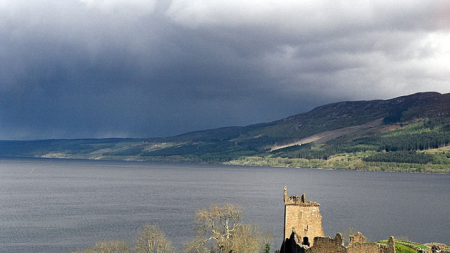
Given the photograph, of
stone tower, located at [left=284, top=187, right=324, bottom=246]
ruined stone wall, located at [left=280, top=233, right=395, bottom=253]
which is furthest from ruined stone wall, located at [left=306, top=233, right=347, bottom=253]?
stone tower, located at [left=284, top=187, right=324, bottom=246]

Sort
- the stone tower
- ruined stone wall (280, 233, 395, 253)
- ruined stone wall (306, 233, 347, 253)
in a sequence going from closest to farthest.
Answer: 1. ruined stone wall (280, 233, 395, 253)
2. ruined stone wall (306, 233, 347, 253)
3. the stone tower

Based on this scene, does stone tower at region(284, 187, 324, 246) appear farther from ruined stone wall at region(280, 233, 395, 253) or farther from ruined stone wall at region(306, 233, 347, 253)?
ruined stone wall at region(306, 233, 347, 253)

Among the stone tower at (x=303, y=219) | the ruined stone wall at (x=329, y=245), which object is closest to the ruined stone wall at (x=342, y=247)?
the ruined stone wall at (x=329, y=245)

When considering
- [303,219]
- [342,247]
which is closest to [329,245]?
[342,247]

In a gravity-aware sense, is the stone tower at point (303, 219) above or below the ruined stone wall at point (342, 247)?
above

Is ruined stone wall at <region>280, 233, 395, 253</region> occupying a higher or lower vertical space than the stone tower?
lower

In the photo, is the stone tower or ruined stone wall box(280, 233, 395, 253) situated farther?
the stone tower

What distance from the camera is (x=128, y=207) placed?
17262 cm

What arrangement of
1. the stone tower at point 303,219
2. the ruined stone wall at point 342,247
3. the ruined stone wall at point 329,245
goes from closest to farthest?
the ruined stone wall at point 342,247, the ruined stone wall at point 329,245, the stone tower at point 303,219

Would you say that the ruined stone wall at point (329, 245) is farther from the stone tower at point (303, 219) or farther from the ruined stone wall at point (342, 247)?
the stone tower at point (303, 219)

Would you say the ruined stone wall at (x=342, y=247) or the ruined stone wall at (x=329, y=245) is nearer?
the ruined stone wall at (x=342, y=247)

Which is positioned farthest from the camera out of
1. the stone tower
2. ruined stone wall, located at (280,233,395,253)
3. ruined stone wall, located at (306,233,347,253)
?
the stone tower

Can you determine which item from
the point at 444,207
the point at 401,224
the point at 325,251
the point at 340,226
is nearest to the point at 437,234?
the point at 401,224

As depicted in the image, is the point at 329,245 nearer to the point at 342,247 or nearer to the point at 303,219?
the point at 342,247
